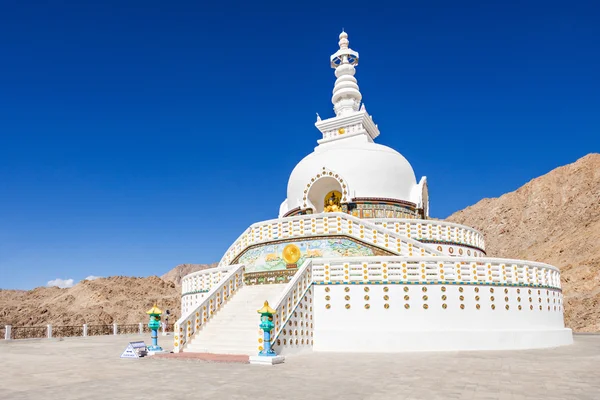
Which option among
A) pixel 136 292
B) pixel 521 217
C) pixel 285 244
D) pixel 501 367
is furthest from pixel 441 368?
pixel 521 217

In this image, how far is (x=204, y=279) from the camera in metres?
22.2

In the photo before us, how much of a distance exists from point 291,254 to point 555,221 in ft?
255

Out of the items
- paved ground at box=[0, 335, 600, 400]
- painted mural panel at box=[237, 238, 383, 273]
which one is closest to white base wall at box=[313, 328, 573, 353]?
paved ground at box=[0, 335, 600, 400]

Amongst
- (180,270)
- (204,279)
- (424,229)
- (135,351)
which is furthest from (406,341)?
(180,270)

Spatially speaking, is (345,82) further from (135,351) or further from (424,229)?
(135,351)

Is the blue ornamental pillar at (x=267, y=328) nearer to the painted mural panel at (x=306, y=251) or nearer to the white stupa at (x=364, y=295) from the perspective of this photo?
the white stupa at (x=364, y=295)

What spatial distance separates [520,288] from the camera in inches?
715

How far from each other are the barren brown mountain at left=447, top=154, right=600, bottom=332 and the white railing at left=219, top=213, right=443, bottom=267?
38183 millimetres

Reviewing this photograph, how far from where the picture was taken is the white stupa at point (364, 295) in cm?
1655

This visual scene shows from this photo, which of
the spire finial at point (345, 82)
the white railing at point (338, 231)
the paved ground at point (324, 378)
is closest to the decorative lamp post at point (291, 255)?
the white railing at point (338, 231)

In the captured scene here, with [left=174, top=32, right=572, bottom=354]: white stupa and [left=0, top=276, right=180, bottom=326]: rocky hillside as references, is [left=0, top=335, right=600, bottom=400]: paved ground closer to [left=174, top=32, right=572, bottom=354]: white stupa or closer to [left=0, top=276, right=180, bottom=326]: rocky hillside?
[left=174, top=32, right=572, bottom=354]: white stupa

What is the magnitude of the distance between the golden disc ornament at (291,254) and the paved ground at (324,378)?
5069 mm

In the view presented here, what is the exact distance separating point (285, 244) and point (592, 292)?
1580 inches

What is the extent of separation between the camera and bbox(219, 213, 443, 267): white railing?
18.9 m
